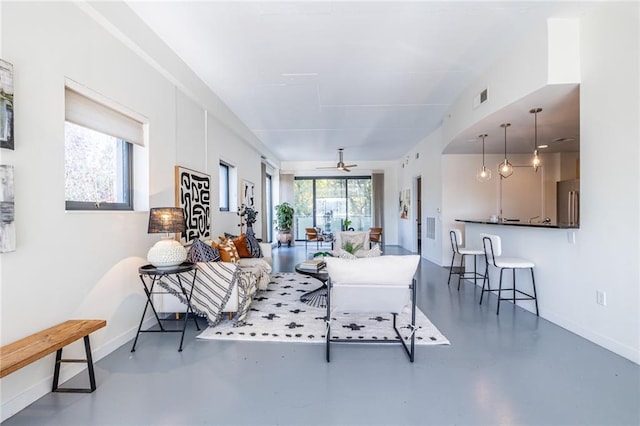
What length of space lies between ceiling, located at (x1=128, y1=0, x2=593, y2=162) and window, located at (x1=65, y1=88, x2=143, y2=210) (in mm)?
1028

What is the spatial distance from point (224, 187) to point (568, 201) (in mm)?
6836

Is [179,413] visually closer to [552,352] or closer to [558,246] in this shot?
[552,352]

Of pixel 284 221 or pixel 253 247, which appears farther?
pixel 284 221

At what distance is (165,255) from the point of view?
271 cm

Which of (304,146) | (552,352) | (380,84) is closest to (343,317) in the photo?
(552,352)

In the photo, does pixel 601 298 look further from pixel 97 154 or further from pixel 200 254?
pixel 97 154

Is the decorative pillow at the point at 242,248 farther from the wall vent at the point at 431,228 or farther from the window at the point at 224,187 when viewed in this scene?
the wall vent at the point at 431,228

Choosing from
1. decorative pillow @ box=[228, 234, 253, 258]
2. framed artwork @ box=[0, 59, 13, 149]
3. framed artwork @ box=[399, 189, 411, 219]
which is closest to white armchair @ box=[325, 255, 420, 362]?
framed artwork @ box=[0, 59, 13, 149]

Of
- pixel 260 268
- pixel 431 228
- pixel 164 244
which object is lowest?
pixel 260 268

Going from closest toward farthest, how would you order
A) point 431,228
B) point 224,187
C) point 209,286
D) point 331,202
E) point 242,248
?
point 209,286, point 242,248, point 224,187, point 431,228, point 331,202

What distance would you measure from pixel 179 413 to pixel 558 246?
3803 mm

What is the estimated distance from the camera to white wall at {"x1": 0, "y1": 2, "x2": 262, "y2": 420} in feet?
Answer: 6.09

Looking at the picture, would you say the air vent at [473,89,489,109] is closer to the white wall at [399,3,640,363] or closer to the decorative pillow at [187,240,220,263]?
the white wall at [399,3,640,363]

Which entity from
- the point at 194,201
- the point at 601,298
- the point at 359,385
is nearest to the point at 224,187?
the point at 194,201
